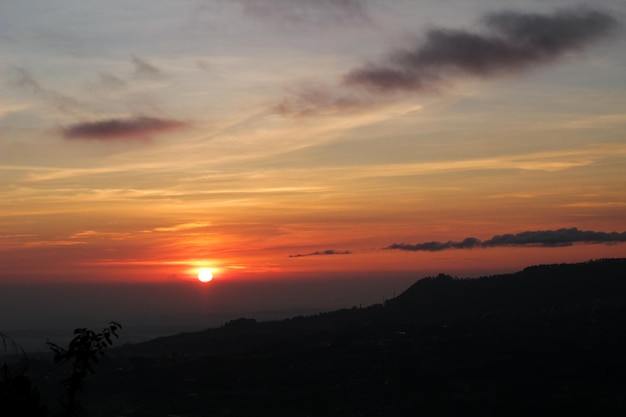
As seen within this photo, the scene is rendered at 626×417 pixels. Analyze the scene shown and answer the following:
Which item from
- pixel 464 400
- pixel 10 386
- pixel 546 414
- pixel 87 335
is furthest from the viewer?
pixel 464 400

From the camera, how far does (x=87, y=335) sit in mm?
29781

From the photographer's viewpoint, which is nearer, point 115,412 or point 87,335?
point 87,335

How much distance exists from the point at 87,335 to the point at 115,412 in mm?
171957

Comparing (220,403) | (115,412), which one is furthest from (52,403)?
(220,403)

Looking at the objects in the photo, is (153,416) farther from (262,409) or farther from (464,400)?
(464,400)

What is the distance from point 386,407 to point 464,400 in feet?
61.4

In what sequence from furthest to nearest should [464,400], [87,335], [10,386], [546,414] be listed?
[464,400]
[546,414]
[10,386]
[87,335]

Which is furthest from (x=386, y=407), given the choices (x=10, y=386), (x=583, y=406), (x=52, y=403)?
(x=10, y=386)

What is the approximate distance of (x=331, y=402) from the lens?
7781 inches

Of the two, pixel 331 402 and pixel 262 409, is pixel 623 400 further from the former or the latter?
pixel 262 409

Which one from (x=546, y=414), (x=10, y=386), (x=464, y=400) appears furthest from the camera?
(x=464, y=400)

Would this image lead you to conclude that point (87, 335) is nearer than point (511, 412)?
Yes

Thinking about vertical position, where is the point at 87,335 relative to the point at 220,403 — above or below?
above

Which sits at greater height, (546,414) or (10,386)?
(10,386)
